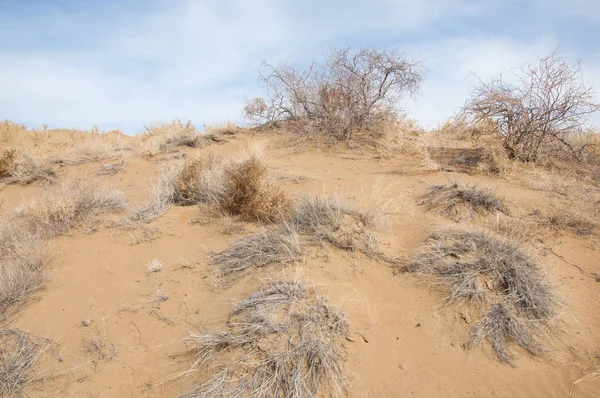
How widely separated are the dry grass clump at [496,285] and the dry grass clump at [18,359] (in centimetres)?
367

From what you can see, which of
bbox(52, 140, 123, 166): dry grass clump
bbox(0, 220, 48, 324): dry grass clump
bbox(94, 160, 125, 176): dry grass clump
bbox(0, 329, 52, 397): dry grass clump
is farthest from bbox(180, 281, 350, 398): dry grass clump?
bbox(52, 140, 123, 166): dry grass clump

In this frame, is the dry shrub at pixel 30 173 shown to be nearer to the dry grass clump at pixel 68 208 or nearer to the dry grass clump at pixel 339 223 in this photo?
the dry grass clump at pixel 68 208

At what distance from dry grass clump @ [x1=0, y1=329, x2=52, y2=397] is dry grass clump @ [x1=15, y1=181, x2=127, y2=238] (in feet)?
6.75

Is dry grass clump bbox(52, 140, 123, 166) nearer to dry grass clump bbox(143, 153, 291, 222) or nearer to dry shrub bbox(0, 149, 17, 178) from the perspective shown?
dry shrub bbox(0, 149, 17, 178)

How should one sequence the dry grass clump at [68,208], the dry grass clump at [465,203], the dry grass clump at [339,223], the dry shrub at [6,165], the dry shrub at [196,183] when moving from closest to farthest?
the dry grass clump at [339,223]
the dry grass clump at [465,203]
the dry grass clump at [68,208]
the dry shrub at [196,183]
the dry shrub at [6,165]

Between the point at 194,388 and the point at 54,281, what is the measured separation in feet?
8.80

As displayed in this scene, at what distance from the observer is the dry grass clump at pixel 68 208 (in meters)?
5.73

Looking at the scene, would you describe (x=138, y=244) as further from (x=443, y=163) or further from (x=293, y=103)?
(x=293, y=103)

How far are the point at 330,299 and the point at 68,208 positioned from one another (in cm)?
440

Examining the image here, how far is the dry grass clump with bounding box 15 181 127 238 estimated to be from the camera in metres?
5.73

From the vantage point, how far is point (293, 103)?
37.7 feet

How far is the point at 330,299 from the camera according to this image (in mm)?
3678

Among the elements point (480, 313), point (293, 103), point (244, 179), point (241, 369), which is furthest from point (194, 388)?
point (293, 103)

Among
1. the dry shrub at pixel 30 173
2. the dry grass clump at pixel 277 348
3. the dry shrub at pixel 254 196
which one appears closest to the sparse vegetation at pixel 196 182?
the dry shrub at pixel 254 196
